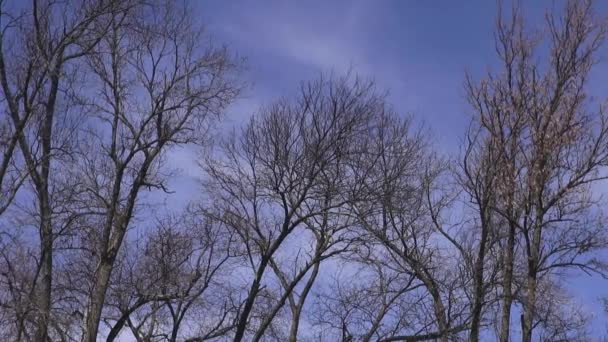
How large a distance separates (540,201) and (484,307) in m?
2.52

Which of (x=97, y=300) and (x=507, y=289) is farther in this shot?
(x=507, y=289)

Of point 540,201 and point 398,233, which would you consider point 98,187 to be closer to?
point 398,233

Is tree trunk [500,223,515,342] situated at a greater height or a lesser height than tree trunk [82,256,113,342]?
greater

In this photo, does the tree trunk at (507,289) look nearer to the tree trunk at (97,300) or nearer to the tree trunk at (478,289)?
the tree trunk at (478,289)

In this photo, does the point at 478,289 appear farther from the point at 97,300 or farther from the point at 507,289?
the point at 97,300

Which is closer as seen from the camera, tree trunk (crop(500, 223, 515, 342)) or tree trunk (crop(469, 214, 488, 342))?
tree trunk (crop(469, 214, 488, 342))

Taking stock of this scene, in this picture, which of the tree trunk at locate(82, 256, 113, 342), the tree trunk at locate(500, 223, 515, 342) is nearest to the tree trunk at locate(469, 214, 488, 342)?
the tree trunk at locate(500, 223, 515, 342)

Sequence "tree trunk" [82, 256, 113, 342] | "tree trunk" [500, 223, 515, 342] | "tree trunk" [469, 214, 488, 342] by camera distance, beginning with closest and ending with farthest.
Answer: "tree trunk" [469, 214, 488, 342], "tree trunk" [82, 256, 113, 342], "tree trunk" [500, 223, 515, 342]

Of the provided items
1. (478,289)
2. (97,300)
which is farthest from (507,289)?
(97,300)

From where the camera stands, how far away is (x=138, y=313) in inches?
850

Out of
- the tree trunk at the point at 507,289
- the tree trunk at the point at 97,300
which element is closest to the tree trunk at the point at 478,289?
the tree trunk at the point at 507,289

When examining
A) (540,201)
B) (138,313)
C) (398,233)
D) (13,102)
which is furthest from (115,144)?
(540,201)

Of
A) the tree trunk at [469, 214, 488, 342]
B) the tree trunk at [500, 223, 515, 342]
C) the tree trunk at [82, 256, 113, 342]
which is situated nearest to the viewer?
the tree trunk at [469, 214, 488, 342]

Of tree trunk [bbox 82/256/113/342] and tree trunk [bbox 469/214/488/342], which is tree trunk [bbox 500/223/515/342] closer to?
tree trunk [bbox 469/214/488/342]
